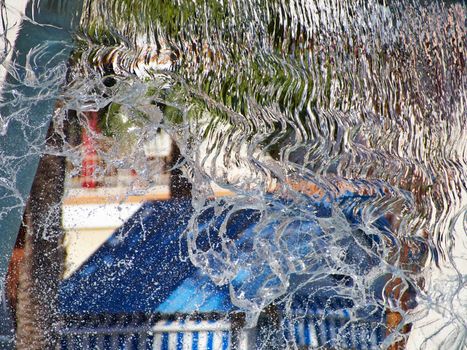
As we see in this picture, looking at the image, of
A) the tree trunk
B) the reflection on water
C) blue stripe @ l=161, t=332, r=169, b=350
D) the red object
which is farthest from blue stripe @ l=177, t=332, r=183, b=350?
the red object

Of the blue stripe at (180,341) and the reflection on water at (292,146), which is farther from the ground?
the reflection on water at (292,146)

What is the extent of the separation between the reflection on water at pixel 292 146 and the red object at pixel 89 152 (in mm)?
30

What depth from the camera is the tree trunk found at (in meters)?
1.57

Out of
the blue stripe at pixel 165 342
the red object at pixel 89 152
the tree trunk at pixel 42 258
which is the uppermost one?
the red object at pixel 89 152

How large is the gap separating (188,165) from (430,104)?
2.62 feet

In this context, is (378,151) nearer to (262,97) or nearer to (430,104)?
(430,104)

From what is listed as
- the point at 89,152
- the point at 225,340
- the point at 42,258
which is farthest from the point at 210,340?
the point at 89,152

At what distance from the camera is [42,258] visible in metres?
1.62

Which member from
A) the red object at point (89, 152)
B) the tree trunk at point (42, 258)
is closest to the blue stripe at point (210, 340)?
the tree trunk at point (42, 258)

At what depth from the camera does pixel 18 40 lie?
158 centimetres

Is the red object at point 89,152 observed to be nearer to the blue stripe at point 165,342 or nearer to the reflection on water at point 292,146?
the reflection on water at point 292,146

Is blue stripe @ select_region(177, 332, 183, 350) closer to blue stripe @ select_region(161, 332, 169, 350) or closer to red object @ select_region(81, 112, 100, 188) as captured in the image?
blue stripe @ select_region(161, 332, 169, 350)

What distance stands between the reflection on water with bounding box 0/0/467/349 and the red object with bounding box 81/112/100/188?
30mm

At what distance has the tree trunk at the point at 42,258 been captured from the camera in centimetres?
157
